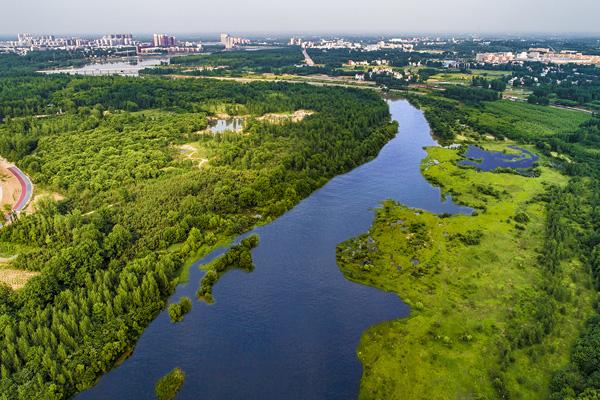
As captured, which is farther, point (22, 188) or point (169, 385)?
point (22, 188)

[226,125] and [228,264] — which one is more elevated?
[226,125]

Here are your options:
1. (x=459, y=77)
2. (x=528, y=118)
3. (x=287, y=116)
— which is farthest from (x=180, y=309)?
(x=459, y=77)

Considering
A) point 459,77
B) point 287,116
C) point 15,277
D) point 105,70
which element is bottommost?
point 15,277

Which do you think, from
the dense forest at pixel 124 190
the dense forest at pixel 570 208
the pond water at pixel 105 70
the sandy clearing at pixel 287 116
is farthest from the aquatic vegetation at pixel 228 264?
the pond water at pixel 105 70

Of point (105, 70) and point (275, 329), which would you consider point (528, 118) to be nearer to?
point (275, 329)

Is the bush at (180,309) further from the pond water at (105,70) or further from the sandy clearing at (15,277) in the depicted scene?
the pond water at (105,70)

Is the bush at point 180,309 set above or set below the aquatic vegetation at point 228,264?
below

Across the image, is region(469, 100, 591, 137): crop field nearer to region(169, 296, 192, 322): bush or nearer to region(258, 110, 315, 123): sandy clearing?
region(258, 110, 315, 123): sandy clearing
